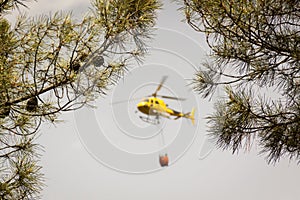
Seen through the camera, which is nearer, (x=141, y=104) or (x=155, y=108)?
(x=155, y=108)

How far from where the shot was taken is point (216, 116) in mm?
2316

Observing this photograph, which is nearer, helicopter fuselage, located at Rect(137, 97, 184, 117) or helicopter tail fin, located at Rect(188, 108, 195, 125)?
helicopter fuselage, located at Rect(137, 97, 184, 117)

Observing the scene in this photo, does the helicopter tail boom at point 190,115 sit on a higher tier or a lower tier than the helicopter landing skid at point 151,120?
higher

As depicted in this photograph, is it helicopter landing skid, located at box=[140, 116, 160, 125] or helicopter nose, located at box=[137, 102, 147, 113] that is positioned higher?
helicopter nose, located at box=[137, 102, 147, 113]

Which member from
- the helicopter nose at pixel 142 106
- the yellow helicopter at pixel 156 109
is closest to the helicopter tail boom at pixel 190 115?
the yellow helicopter at pixel 156 109

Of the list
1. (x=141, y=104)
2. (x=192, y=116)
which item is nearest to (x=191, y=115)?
(x=192, y=116)

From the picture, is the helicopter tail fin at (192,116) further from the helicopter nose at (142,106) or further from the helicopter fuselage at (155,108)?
the helicopter nose at (142,106)

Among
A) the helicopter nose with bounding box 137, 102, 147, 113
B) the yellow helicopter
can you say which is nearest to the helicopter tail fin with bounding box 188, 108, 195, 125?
the yellow helicopter

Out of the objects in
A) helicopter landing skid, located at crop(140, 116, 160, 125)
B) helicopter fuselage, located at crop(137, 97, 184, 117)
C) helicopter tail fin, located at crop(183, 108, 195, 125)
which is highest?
helicopter tail fin, located at crop(183, 108, 195, 125)

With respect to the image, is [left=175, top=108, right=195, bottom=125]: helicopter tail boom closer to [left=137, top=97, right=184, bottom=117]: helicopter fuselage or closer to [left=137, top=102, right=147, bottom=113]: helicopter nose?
[left=137, top=97, right=184, bottom=117]: helicopter fuselage

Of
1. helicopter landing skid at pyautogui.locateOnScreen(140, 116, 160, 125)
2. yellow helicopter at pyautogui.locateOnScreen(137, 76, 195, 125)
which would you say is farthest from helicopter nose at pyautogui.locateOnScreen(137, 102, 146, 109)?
helicopter landing skid at pyautogui.locateOnScreen(140, 116, 160, 125)

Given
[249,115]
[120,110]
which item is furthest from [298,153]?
[120,110]

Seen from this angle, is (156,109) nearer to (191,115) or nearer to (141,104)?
(141,104)

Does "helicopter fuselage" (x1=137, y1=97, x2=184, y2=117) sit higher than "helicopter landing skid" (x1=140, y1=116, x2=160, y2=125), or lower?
higher
